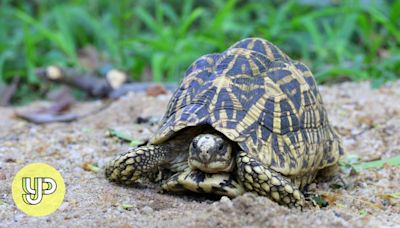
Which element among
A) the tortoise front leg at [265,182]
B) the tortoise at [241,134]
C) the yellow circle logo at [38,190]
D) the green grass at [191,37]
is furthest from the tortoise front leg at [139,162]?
the green grass at [191,37]

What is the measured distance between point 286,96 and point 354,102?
7.26 feet

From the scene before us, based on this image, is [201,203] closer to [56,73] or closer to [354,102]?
[354,102]

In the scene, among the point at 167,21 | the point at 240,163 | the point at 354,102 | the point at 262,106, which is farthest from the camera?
the point at 167,21

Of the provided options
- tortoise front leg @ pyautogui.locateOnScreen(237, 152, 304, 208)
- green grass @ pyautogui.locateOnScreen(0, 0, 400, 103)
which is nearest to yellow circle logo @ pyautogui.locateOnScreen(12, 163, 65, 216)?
tortoise front leg @ pyautogui.locateOnScreen(237, 152, 304, 208)

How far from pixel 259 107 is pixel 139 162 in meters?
0.65

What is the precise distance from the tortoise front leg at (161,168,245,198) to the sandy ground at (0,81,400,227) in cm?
8

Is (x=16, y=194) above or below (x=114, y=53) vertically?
below

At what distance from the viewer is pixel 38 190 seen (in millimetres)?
3453

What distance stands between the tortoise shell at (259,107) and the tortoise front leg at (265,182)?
0.23 ft

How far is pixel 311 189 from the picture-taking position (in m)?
3.83

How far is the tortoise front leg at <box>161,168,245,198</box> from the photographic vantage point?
11.0 ft

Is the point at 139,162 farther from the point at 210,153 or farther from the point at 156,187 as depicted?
the point at 210,153

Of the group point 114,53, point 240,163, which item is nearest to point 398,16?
point 114,53

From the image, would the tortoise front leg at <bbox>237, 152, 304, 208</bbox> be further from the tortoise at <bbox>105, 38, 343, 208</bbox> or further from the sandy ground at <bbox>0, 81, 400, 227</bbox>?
the sandy ground at <bbox>0, 81, 400, 227</bbox>
